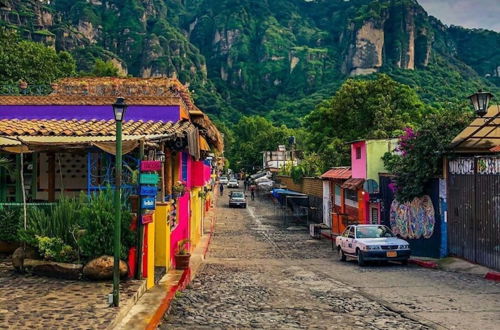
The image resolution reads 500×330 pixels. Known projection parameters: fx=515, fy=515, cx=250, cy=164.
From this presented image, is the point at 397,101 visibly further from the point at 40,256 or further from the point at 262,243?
the point at 40,256

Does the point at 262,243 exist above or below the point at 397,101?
below

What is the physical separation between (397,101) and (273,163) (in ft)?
133

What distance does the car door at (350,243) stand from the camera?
17219mm

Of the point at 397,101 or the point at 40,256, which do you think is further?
the point at 397,101

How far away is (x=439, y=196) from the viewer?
17.5m

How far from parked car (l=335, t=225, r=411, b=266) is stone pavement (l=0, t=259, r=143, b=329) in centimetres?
882

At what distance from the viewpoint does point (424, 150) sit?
17.4 meters

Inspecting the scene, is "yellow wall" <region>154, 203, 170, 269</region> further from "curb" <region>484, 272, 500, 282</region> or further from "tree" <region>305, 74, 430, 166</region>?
"tree" <region>305, 74, 430, 166</region>

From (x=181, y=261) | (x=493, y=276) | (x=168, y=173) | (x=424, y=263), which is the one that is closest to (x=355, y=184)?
(x=424, y=263)

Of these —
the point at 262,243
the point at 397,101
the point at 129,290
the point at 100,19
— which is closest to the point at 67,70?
the point at 397,101

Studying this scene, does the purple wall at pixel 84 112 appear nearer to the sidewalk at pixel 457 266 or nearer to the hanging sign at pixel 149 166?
the hanging sign at pixel 149 166

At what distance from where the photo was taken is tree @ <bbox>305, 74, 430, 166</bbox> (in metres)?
41.6

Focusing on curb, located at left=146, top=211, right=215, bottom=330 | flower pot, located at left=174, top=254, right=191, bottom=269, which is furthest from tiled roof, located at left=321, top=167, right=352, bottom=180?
curb, located at left=146, top=211, right=215, bottom=330

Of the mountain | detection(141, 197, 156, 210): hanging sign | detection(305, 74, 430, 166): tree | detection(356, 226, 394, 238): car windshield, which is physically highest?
the mountain
